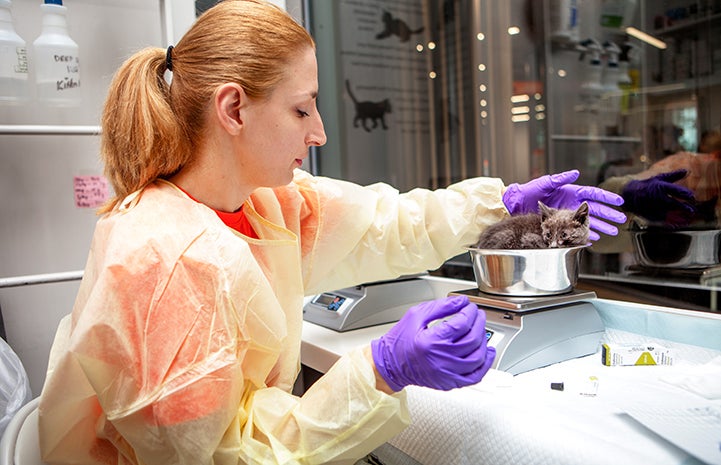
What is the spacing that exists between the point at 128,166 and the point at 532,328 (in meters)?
0.92

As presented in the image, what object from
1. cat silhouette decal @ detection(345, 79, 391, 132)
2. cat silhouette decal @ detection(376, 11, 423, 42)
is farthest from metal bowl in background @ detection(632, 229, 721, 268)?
cat silhouette decal @ detection(376, 11, 423, 42)

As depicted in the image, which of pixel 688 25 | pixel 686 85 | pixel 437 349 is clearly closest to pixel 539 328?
pixel 437 349

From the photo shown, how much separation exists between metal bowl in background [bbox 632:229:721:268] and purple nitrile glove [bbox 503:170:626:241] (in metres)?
0.14

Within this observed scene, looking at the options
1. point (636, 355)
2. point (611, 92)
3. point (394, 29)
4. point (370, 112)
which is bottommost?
point (636, 355)

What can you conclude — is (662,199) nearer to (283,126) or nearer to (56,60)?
(283,126)

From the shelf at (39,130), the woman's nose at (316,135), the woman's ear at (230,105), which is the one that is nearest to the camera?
the woman's ear at (230,105)

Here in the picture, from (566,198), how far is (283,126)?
2.63 ft

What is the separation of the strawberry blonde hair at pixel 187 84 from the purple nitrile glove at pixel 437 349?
0.54 meters

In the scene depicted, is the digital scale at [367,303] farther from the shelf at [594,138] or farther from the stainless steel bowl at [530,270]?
the shelf at [594,138]

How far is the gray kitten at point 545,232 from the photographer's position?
1.16 metres

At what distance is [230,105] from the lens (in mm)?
1003

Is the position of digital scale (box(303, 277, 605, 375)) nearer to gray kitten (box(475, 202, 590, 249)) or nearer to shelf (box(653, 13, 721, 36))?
gray kitten (box(475, 202, 590, 249))

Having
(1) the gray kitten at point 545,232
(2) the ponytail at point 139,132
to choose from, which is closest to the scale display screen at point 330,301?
(1) the gray kitten at point 545,232

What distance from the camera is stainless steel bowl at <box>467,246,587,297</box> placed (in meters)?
1.11
